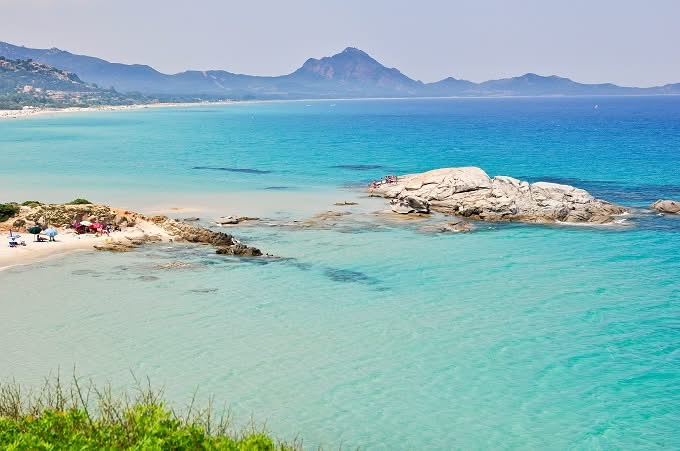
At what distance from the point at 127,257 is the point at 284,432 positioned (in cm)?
2353

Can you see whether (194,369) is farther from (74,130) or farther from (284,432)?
(74,130)

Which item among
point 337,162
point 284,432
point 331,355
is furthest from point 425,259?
point 337,162

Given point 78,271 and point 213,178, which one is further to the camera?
point 213,178

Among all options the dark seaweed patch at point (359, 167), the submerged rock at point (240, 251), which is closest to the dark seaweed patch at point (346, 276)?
the submerged rock at point (240, 251)

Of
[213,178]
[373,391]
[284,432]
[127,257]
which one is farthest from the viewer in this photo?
[213,178]

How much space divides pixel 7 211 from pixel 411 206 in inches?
1251

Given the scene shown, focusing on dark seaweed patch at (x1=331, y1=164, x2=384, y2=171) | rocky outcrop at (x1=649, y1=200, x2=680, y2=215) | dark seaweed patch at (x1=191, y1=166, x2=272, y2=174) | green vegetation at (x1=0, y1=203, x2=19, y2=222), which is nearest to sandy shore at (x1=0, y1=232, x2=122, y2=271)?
green vegetation at (x1=0, y1=203, x2=19, y2=222)

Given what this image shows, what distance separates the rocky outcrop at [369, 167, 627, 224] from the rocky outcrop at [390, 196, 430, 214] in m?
0.73

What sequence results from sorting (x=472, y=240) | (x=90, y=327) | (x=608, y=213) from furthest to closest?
(x=608, y=213)
(x=472, y=240)
(x=90, y=327)

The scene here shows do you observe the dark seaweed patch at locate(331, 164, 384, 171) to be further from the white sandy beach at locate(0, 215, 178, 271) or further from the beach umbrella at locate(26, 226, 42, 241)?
the beach umbrella at locate(26, 226, 42, 241)

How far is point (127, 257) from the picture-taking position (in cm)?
4194

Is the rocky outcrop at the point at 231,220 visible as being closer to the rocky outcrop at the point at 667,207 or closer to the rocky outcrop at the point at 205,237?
the rocky outcrop at the point at 205,237

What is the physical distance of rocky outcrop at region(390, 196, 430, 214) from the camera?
56.6 meters

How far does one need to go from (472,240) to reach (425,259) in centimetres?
648
